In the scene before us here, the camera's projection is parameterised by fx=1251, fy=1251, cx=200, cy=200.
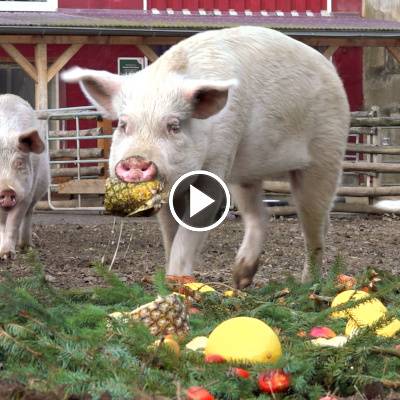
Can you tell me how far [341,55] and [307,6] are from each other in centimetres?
159

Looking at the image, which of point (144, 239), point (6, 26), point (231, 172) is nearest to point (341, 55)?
point (6, 26)

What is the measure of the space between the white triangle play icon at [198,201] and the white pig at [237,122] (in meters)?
0.14

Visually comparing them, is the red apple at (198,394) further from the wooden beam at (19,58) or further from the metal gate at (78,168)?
the wooden beam at (19,58)

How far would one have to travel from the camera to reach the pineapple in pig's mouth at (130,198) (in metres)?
5.67

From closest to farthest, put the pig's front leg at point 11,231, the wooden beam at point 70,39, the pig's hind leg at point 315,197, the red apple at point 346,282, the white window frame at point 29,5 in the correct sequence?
the red apple at point 346,282, the pig's hind leg at point 315,197, the pig's front leg at point 11,231, the wooden beam at point 70,39, the white window frame at point 29,5

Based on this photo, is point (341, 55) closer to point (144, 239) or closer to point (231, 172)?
point (144, 239)

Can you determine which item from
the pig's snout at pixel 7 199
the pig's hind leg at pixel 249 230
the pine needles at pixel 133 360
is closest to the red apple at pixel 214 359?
the pine needles at pixel 133 360

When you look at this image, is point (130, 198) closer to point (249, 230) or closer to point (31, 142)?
point (249, 230)

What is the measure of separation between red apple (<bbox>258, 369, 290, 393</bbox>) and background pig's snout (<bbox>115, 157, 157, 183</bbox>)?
2.31m

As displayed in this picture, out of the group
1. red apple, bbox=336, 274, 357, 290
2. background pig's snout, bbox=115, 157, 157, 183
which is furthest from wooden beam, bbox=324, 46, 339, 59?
red apple, bbox=336, 274, 357, 290

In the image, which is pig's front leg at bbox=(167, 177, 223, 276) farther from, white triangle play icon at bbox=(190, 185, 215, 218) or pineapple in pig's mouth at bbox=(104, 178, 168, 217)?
pineapple in pig's mouth at bbox=(104, 178, 168, 217)

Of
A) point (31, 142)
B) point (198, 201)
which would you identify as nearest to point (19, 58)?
point (31, 142)

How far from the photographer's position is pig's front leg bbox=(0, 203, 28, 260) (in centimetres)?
1057

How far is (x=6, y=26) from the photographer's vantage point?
1923cm
